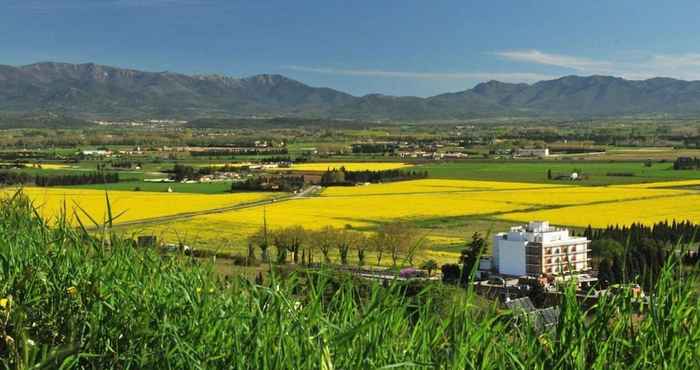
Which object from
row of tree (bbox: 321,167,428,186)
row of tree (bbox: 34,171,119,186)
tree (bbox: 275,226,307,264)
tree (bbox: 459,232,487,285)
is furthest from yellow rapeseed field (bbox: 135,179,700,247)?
tree (bbox: 459,232,487,285)

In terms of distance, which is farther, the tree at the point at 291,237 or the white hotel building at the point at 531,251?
the tree at the point at 291,237

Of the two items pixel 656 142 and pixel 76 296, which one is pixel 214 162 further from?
pixel 76 296

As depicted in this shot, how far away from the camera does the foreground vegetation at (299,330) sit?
333cm

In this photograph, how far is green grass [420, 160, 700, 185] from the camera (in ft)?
258

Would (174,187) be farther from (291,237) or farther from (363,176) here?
(291,237)

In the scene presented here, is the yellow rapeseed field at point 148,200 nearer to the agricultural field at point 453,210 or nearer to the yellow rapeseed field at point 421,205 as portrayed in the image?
the yellow rapeseed field at point 421,205

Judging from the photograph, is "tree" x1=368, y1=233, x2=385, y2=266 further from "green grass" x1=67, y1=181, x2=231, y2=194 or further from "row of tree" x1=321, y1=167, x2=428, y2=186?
"row of tree" x1=321, y1=167, x2=428, y2=186

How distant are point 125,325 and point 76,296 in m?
0.48

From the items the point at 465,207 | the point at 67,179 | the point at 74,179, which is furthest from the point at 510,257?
the point at 67,179

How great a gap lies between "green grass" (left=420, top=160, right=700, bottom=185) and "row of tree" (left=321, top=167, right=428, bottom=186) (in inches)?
123

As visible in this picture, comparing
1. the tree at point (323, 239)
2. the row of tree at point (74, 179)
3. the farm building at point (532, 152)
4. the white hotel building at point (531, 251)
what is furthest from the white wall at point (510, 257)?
the farm building at point (532, 152)

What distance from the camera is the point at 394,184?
78438 millimetres

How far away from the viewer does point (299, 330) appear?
3.54 metres

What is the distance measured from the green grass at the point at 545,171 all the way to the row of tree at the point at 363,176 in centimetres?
312
